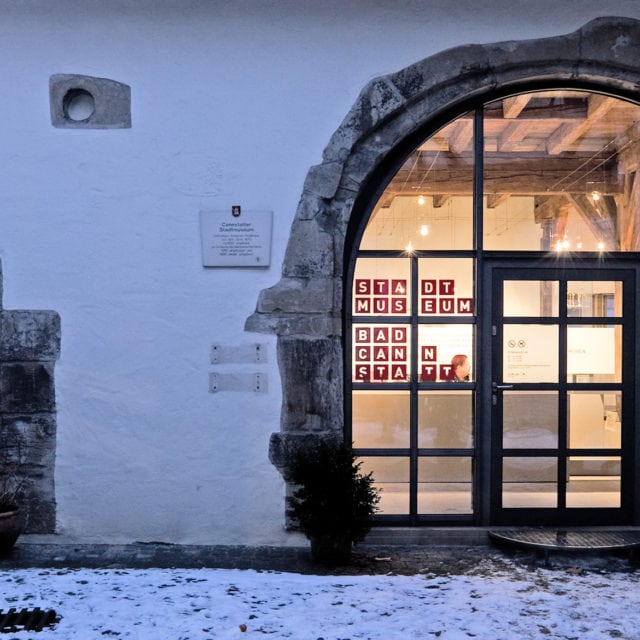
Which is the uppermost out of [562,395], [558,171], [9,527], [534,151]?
[534,151]

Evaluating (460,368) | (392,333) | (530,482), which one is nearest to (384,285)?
(392,333)

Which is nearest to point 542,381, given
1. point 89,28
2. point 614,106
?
point 614,106

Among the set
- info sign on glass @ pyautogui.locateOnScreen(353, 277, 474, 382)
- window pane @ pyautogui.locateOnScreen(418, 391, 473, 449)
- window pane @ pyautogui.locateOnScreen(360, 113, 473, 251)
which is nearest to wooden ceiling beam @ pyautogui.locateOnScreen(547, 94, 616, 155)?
window pane @ pyautogui.locateOnScreen(360, 113, 473, 251)

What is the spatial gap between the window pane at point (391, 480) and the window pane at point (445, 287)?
989mm

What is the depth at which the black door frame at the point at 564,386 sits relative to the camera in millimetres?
5730

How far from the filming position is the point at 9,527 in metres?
5.16

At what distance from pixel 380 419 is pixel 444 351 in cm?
61

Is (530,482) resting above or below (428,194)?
below

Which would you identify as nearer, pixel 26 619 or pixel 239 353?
pixel 26 619

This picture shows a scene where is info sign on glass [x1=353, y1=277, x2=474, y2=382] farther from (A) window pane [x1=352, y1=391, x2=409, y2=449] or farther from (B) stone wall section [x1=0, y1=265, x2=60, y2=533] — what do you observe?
(B) stone wall section [x1=0, y1=265, x2=60, y2=533]

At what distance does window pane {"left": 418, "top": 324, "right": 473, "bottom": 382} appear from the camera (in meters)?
5.73

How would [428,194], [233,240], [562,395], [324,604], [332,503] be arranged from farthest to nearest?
[562,395] → [428,194] → [233,240] → [332,503] → [324,604]

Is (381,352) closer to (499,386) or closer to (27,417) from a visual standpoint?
(499,386)

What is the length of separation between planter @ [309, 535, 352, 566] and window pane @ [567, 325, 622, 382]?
1.87 metres
